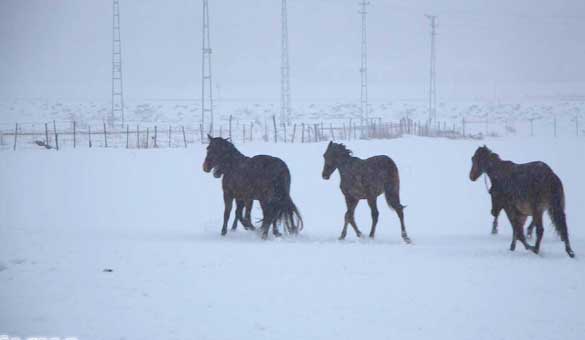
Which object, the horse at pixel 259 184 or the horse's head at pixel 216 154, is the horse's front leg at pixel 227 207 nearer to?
the horse at pixel 259 184

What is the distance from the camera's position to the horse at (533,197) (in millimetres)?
9398

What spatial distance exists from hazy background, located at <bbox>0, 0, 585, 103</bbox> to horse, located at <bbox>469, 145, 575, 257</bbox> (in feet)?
236

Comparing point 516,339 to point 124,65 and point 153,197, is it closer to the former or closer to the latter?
point 153,197

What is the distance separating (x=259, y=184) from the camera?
456 inches

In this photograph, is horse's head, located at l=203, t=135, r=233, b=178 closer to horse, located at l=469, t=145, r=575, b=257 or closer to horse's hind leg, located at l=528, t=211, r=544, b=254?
horse, located at l=469, t=145, r=575, b=257

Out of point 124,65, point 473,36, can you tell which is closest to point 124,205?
point 124,65

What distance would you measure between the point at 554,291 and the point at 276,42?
383 ft

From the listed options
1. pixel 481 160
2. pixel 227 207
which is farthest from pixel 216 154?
pixel 481 160

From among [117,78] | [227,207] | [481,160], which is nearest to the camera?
[481,160]

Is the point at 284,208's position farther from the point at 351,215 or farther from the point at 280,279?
the point at 280,279

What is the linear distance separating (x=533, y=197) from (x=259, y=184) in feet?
15.8

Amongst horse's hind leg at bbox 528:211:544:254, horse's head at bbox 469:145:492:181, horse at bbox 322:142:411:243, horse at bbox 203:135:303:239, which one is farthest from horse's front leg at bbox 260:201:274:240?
horse's hind leg at bbox 528:211:544:254

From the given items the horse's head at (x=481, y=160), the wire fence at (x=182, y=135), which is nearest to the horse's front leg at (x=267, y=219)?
the horse's head at (x=481, y=160)

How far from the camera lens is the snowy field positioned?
6031mm
